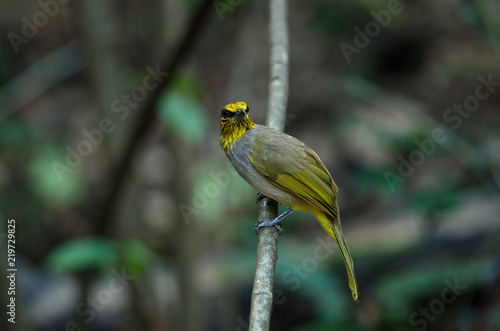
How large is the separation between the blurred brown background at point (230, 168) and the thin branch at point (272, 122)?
0.37 metres

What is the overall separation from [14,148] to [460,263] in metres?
3.65

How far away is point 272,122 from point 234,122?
0.28m

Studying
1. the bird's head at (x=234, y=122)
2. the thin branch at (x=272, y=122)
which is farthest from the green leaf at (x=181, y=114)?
the thin branch at (x=272, y=122)

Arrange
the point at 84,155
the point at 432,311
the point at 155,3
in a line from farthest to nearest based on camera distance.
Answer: the point at 84,155 → the point at 432,311 → the point at 155,3

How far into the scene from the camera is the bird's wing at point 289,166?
271cm

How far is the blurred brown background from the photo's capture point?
3.73 metres

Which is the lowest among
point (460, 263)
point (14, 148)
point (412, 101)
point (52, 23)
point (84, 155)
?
point (460, 263)

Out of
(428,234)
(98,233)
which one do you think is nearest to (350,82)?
(428,234)

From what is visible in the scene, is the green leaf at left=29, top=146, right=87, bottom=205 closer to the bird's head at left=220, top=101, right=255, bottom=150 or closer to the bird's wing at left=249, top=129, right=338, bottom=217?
the bird's head at left=220, top=101, right=255, bottom=150

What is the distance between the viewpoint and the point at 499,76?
23.1 ft

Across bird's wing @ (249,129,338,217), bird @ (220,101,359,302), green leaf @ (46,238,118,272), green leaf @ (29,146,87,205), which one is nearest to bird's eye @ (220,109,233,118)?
bird @ (220,101,359,302)

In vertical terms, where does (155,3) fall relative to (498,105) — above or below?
below

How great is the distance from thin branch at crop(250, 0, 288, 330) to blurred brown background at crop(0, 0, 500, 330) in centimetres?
37

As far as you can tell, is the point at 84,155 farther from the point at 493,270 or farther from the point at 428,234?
the point at 493,270
